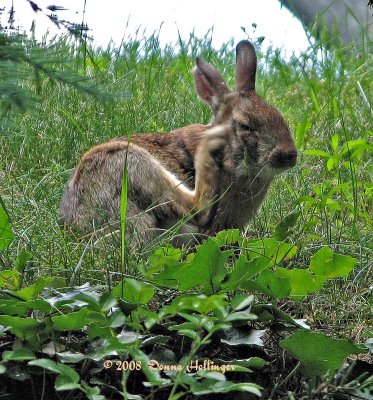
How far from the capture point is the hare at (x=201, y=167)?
5891 millimetres

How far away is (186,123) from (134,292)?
3.91 metres

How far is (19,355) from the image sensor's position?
3422mm

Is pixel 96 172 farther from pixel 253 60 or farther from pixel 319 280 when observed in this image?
pixel 319 280

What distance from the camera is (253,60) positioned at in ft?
21.8

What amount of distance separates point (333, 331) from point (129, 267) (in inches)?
37.5

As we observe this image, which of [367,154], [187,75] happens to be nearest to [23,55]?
[367,154]

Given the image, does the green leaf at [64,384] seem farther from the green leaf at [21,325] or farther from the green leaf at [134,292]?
the green leaf at [134,292]

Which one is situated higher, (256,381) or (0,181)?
(0,181)

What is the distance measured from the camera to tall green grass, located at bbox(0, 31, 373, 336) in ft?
14.9

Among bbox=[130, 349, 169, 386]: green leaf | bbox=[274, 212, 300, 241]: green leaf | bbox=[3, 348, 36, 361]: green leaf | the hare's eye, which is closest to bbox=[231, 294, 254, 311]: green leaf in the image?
bbox=[130, 349, 169, 386]: green leaf

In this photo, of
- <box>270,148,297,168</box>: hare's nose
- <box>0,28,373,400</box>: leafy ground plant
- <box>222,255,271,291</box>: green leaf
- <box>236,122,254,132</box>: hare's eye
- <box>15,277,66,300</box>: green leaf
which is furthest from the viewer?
<box>236,122,254,132</box>: hare's eye

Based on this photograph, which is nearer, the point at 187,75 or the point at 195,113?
the point at 195,113

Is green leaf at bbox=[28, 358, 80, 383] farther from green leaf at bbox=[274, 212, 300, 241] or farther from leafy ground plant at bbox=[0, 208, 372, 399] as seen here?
green leaf at bbox=[274, 212, 300, 241]

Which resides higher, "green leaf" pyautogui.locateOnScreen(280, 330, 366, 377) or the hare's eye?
the hare's eye
